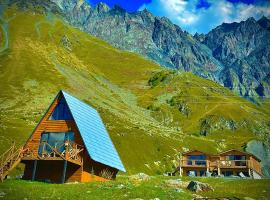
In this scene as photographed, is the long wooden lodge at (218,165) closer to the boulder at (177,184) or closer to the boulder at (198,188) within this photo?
the boulder at (177,184)

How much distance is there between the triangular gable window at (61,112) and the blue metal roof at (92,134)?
0.79 metres

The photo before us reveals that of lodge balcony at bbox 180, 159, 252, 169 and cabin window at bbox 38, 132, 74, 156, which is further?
lodge balcony at bbox 180, 159, 252, 169

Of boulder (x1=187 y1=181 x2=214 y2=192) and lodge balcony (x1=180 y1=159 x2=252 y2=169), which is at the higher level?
lodge balcony (x1=180 y1=159 x2=252 y2=169)

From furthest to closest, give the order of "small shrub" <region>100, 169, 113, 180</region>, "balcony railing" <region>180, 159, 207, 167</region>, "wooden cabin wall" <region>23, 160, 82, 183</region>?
"balcony railing" <region>180, 159, 207, 167</region> < "small shrub" <region>100, 169, 113, 180</region> < "wooden cabin wall" <region>23, 160, 82, 183</region>

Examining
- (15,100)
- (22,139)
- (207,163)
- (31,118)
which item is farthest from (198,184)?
(15,100)

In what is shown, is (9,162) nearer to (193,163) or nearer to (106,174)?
(106,174)

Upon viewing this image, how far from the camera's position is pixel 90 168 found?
42438 mm

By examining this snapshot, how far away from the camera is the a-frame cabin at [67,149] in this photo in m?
40.6

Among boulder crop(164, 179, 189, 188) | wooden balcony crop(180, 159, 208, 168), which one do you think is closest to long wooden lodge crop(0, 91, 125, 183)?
boulder crop(164, 179, 189, 188)

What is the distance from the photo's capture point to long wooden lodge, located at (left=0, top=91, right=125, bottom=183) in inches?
1593

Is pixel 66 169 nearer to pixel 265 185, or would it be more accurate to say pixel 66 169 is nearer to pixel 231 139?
pixel 265 185

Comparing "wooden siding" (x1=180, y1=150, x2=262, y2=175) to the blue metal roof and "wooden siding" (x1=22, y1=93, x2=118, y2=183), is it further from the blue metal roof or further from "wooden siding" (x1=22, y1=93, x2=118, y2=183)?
"wooden siding" (x1=22, y1=93, x2=118, y2=183)

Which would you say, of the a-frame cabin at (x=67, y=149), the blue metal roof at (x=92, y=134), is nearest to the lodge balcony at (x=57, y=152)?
the a-frame cabin at (x=67, y=149)

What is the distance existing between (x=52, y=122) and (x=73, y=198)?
19.0 meters
